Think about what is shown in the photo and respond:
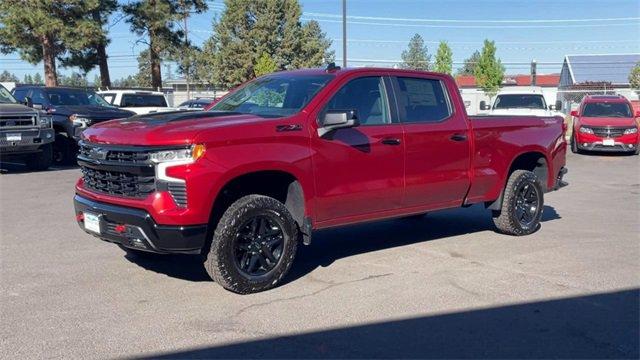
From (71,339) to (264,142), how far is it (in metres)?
2.08

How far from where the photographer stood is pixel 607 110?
20.4 meters

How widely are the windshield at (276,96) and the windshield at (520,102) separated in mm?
14289

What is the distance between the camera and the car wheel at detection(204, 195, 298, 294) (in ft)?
17.6

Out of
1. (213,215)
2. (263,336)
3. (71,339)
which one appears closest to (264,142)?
(213,215)

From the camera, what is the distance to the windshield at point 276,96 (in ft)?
20.3

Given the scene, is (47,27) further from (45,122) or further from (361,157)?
(361,157)

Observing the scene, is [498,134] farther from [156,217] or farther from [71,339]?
[71,339]

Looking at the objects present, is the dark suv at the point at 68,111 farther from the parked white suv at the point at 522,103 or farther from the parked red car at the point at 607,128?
the parked red car at the point at 607,128

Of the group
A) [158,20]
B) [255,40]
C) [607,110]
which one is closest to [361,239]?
[607,110]

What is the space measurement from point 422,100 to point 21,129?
989 centimetres

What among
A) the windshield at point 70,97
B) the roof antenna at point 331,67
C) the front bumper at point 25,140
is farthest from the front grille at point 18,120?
the roof antenna at point 331,67

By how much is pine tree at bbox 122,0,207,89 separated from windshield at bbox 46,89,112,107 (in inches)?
710

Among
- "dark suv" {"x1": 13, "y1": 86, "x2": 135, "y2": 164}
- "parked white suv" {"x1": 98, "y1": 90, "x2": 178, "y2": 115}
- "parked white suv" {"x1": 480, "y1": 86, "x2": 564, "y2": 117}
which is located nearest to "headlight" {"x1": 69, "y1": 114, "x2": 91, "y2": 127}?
"dark suv" {"x1": 13, "y1": 86, "x2": 135, "y2": 164}

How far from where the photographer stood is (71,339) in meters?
4.55
